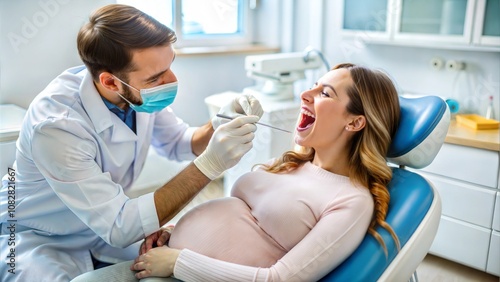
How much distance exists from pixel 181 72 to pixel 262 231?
1.99 m

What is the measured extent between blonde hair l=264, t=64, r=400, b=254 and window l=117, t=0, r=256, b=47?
191 centimetres

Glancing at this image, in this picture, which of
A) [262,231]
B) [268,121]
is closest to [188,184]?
[262,231]

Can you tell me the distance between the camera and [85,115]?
1.48 m

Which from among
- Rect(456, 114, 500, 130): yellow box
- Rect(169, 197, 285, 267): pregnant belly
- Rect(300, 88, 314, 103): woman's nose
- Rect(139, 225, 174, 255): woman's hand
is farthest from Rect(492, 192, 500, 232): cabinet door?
Rect(139, 225, 174, 255): woman's hand

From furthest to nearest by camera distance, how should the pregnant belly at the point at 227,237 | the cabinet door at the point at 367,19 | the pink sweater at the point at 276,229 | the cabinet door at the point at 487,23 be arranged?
1. the cabinet door at the point at 367,19
2. the cabinet door at the point at 487,23
3. the pregnant belly at the point at 227,237
4. the pink sweater at the point at 276,229

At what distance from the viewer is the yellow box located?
93.7 inches

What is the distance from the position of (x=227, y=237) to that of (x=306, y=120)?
473mm

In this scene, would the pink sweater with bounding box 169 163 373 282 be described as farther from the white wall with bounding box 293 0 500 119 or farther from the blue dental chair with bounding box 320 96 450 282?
the white wall with bounding box 293 0 500 119

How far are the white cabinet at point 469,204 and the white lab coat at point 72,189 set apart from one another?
1558 millimetres

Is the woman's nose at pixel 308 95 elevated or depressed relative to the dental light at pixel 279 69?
elevated

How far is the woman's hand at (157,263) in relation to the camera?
1232 millimetres

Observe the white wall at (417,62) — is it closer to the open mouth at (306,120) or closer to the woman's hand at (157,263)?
the open mouth at (306,120)

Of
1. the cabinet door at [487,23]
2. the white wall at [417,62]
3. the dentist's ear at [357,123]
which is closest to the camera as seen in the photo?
the dentist's ear at [357,123]

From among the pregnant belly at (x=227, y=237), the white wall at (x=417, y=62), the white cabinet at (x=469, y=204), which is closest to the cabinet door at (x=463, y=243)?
the white cabinet at (x=469, y=204)
